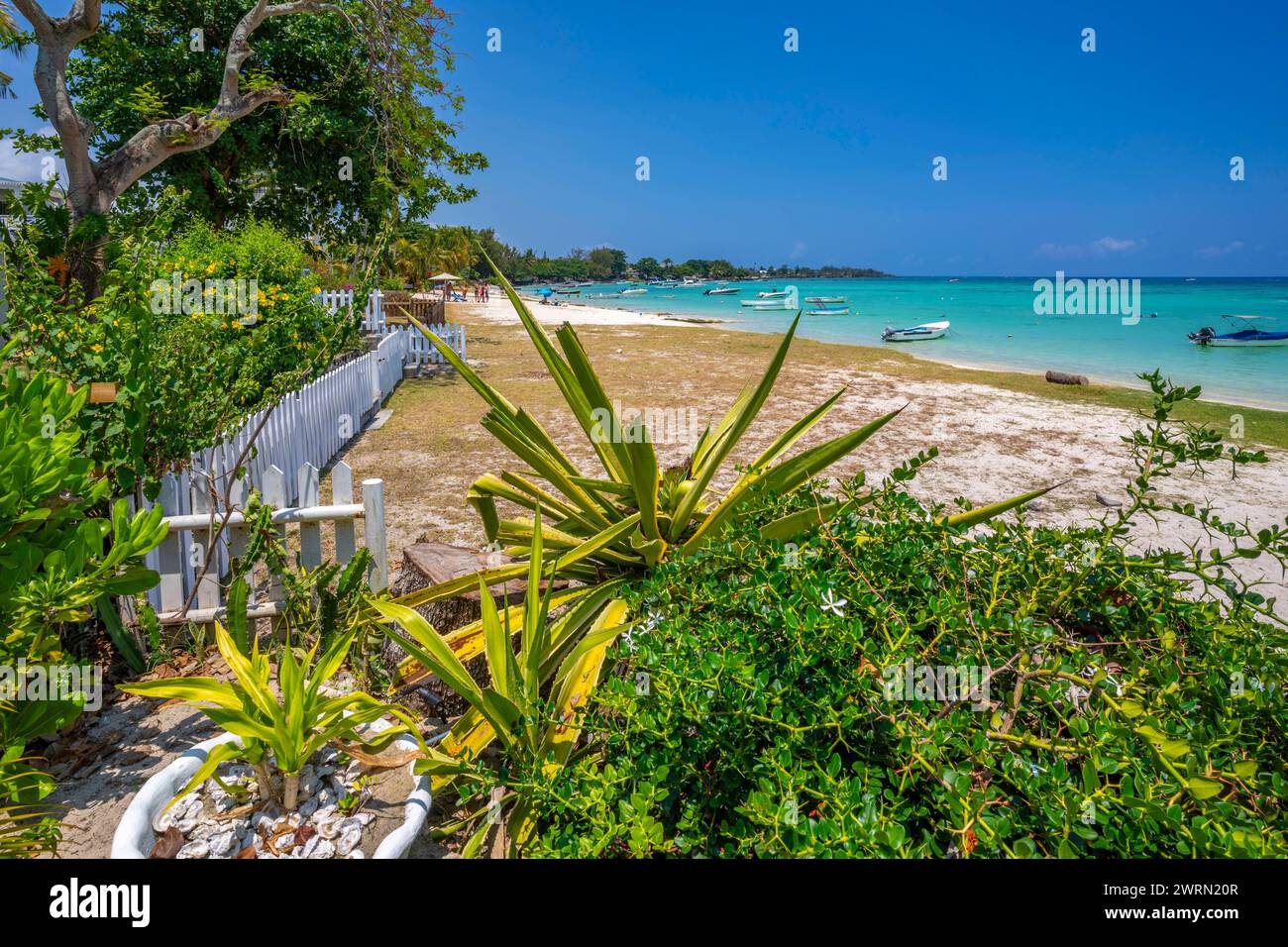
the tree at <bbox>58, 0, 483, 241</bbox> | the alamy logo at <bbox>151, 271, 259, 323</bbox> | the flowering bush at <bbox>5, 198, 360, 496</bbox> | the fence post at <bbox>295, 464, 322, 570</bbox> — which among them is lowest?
the fence post at <bbox>295, 464, 322, 570</bbox>

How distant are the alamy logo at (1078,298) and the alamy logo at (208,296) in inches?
379

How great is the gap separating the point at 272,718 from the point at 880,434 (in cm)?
870

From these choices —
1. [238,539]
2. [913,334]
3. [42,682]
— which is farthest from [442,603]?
[913,334]

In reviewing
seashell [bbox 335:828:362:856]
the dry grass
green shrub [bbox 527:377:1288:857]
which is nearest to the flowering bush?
seashell [bbox 335:828:362:856]

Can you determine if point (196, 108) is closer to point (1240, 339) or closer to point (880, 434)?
point (880, 434)

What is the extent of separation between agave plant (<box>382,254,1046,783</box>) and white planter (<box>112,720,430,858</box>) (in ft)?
2.05

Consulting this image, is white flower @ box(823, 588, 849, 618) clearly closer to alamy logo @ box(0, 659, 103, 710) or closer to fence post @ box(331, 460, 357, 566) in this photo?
alamy logo @ box(0, 659, 103, 710)

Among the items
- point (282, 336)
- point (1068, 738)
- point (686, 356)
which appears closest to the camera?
point (1068, 738)

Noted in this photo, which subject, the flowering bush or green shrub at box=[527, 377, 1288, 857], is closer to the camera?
green shrub at box=[527, 377, 1288, 857]

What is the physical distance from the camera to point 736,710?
121 cm

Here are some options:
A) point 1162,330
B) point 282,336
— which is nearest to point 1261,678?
point 282,336

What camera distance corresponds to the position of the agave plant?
251 centimetres
